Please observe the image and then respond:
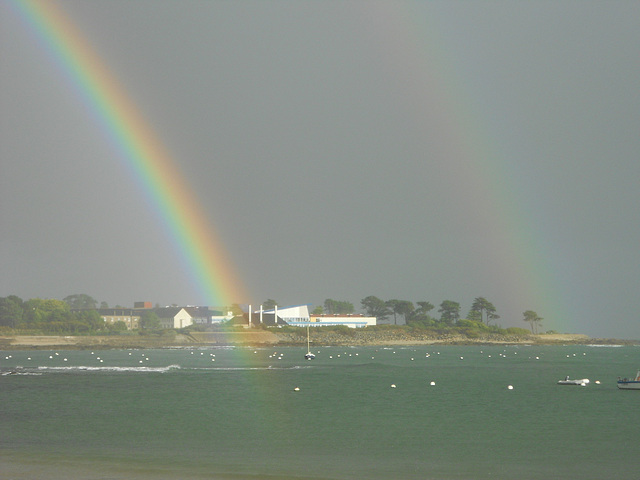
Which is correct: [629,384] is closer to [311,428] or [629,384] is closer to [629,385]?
[629,385]

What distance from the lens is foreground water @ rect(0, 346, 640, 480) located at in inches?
1281

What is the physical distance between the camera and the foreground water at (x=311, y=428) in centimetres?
3253

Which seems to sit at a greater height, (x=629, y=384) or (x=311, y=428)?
(x=629, y=384)

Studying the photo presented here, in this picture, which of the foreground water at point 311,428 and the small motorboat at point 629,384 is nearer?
the foreground water at point 311,428

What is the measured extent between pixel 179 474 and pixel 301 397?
36886 millimetres

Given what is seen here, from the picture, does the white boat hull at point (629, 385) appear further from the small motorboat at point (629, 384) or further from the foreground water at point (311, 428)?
the foreground water at point (311, 428)

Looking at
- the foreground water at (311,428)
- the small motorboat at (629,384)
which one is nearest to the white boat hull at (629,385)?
the small motorboat at (629,384)

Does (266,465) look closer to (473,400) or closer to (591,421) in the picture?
(591,421)

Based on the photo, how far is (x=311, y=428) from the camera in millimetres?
47250

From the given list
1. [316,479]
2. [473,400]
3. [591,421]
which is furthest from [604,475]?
[473,400]

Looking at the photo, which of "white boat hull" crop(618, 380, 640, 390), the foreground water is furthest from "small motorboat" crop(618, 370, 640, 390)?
Answer: the foreground water

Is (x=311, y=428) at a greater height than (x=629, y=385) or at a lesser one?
lesser

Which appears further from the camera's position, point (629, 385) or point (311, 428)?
point (629, 385)

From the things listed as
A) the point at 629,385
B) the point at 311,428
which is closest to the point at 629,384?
the point at 629,385
